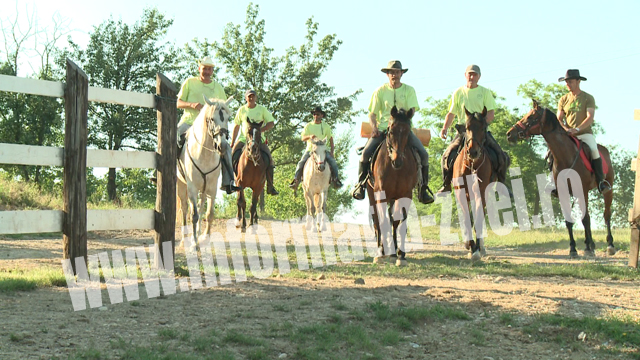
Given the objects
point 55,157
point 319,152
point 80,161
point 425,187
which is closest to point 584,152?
point 425,187

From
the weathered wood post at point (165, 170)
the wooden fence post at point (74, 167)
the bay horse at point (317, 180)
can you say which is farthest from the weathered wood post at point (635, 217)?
the bay horse at point (317, 180)

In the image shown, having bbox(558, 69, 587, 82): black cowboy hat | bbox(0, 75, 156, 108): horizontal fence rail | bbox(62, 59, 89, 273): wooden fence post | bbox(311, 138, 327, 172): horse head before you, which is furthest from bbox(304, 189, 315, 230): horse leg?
bbox(62, 59, 89, 273): wooden fence post

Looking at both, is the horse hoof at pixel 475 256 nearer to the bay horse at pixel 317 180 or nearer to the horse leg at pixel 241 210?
the horse leg at pixel 241 210

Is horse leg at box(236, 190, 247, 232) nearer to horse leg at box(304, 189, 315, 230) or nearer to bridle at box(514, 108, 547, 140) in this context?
horse leg at box(304, 189, 315, 230)

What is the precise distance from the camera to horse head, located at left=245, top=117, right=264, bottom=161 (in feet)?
52.3

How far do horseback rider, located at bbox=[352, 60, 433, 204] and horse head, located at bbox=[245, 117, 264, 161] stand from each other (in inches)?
194

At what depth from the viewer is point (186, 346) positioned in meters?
5.88

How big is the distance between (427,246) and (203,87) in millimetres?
6582

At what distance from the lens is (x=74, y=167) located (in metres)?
8.66

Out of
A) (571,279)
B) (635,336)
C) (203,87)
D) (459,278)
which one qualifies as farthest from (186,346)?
(203,87)

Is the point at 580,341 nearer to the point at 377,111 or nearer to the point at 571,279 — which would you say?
the point at 571,279

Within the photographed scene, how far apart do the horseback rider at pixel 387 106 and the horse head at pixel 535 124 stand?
9.84 ft

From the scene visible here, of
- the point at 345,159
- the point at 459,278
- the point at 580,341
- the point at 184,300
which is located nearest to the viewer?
the point at 580,341

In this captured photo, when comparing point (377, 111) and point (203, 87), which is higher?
point (203, 87)
